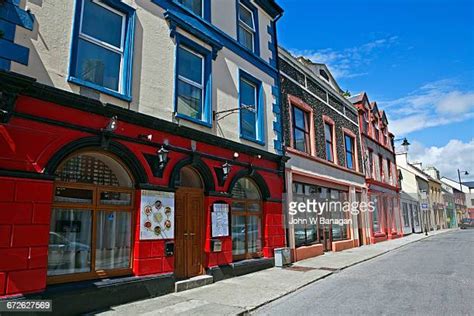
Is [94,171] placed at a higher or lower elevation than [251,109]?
lower

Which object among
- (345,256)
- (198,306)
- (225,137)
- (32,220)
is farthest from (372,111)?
(32,220)

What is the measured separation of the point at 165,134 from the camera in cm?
819

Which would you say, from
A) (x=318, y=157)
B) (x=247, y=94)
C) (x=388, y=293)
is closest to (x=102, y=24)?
(x=247, y=94)

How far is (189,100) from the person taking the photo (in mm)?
9227

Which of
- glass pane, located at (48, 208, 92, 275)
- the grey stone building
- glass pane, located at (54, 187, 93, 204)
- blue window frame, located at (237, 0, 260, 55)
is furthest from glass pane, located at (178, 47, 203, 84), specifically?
the grey stone building

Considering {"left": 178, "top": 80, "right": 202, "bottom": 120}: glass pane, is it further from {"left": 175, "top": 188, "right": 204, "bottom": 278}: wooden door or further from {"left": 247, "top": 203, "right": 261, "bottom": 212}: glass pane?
{"left": 247, "top": 203, "right": 261, "bottom": 212}: glass pane

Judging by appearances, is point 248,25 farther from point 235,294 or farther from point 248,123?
point 235,294

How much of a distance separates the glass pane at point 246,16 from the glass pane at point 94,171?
7.36 m

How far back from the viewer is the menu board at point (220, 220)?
930 cm

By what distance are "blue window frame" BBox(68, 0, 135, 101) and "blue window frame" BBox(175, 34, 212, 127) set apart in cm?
148

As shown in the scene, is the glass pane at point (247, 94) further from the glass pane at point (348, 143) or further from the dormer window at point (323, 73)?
the glass pane at point (348, 143)

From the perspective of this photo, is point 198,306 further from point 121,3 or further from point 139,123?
point 121,3

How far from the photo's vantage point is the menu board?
30.5 feet

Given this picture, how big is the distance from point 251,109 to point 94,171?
6.03m
